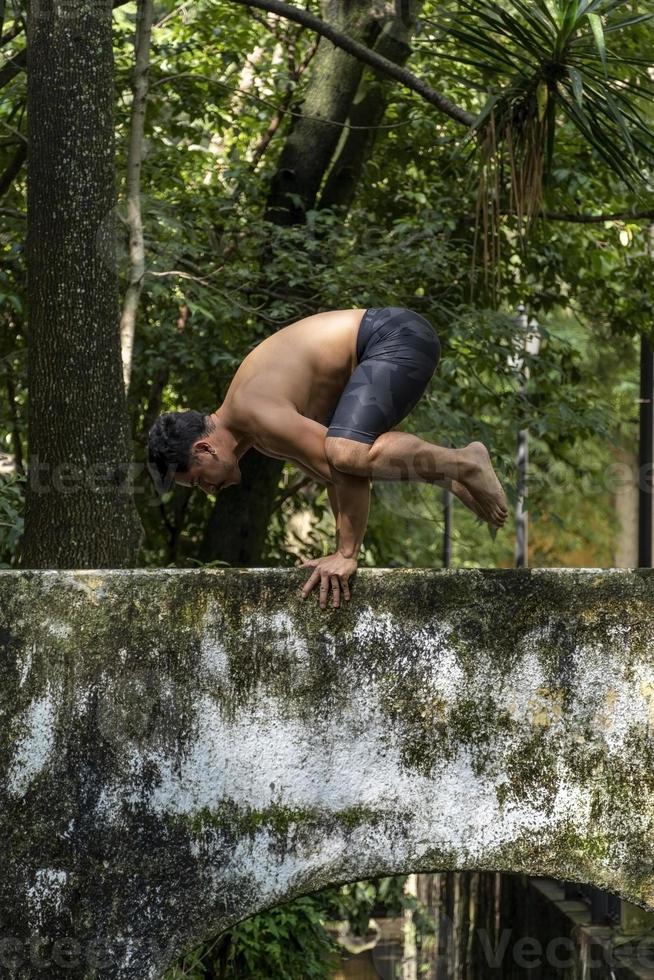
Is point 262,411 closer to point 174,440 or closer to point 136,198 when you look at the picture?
point 174,440

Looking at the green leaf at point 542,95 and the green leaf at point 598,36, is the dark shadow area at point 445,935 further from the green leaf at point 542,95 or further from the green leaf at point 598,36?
the green leaf at point 542,95

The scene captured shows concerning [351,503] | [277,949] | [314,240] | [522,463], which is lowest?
[277,949]

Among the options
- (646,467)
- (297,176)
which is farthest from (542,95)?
(646,467)

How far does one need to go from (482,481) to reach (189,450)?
826mm

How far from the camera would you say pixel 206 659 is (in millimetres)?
3148

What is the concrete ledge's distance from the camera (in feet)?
10.2

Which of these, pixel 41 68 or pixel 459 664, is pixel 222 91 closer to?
pixel 41 68

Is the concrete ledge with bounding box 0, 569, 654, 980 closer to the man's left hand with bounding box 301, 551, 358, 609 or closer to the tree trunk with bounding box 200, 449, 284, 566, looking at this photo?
the man's left hand with bounding box 301, 551, 358, 609

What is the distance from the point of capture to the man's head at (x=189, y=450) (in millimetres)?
3498

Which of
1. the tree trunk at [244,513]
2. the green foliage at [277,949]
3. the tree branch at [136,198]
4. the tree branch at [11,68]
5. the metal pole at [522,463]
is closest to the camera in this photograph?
the tree branch at [136,198]

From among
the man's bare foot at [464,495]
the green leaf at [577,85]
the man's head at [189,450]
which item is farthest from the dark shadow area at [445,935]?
the green leaf at [577,85]

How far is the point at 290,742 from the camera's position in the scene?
316 cm

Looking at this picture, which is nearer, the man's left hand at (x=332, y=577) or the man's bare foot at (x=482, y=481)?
the man's left hand at (x=332, y=577)

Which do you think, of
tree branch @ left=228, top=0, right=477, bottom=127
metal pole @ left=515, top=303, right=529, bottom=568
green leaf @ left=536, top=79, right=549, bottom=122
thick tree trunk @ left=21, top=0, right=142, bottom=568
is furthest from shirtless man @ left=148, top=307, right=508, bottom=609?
metal pole @ left=515, top=303, right=529, bottom=568
